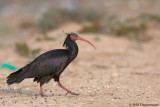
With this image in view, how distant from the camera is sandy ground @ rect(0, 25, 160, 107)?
7.55m

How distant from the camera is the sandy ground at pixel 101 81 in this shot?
7555mm

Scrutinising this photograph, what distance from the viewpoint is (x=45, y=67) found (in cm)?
786

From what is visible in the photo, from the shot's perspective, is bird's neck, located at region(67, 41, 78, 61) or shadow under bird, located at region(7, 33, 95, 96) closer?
shadow under bird, located at region(7, 33, 95, 96)

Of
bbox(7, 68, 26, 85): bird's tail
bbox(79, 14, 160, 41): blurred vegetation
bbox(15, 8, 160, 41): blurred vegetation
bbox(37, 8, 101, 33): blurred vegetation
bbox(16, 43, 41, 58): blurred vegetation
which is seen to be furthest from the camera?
bbox(37, 8, 101, 33): blurred vegetation

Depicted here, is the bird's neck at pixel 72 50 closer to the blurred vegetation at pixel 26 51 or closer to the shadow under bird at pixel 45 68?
the shadow under bird at pixel 45 68

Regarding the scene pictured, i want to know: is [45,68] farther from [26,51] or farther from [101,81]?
[26,51]

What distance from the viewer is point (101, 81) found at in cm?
1042

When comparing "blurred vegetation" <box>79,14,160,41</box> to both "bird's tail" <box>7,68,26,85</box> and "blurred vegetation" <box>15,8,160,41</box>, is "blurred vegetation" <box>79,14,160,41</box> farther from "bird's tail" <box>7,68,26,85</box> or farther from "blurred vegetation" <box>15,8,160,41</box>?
"bird's tail" <box>7,68,26,85</box>

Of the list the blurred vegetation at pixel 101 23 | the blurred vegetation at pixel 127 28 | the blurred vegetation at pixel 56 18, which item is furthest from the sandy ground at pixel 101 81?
the blurred vegetation at pixel 56 18

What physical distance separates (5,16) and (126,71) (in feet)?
117

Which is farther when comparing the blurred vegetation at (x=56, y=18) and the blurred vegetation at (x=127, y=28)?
the blurred vegetation at (x=56, y=18)

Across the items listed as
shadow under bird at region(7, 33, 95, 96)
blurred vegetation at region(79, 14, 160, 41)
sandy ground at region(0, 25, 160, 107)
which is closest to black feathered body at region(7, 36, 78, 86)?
shadow under bird at region(7, 33, 95, 96)

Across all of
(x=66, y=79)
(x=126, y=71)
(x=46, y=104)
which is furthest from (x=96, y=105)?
(x=126, y=71)

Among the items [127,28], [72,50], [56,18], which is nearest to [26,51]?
[56,18]
